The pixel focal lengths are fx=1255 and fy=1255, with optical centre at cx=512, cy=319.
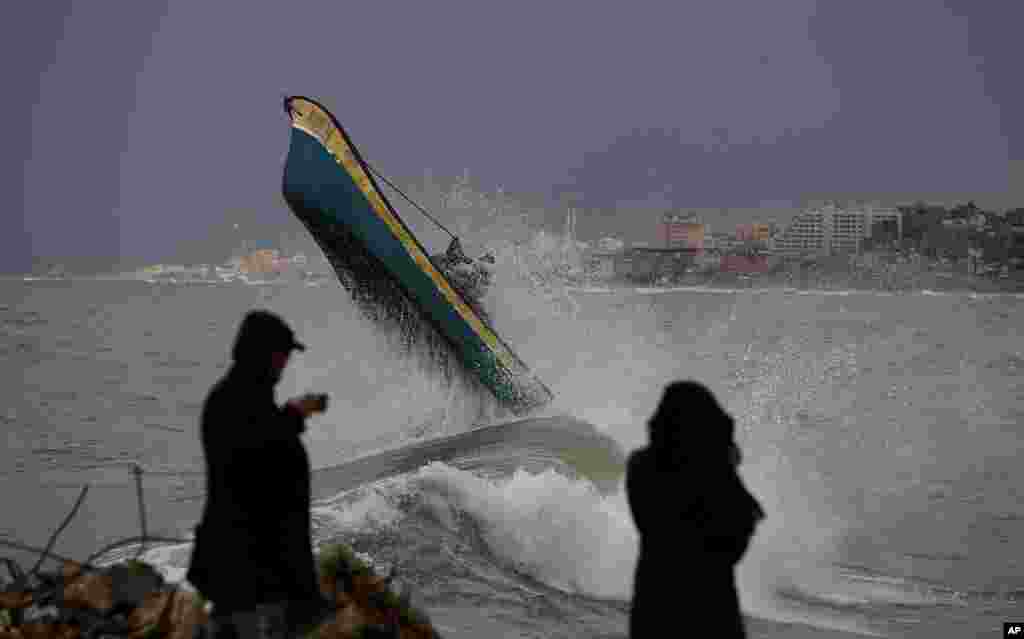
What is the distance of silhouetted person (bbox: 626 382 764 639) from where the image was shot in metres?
4.33

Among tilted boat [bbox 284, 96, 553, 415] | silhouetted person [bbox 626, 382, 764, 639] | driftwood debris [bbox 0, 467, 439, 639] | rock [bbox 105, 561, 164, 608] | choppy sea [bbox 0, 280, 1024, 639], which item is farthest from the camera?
tilted boat [bbox 284, 96, 553, 415]

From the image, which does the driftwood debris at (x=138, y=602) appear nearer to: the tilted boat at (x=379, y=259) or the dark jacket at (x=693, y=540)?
the dark jacket at (x=693, y=540)

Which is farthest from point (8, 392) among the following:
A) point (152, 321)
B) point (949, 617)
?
point (152, 321)

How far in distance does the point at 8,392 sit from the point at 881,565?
72.9ft

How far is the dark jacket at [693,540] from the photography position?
437 centimetres

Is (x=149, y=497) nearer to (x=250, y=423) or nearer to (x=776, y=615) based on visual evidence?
(x=776, y=615)

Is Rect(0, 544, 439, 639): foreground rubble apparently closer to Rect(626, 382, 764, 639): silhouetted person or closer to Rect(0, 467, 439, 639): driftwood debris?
Rect(0, 467, 439, 639): driftwood debris

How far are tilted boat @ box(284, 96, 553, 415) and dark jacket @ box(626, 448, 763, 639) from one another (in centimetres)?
1375

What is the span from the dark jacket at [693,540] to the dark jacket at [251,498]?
1241 millimetres

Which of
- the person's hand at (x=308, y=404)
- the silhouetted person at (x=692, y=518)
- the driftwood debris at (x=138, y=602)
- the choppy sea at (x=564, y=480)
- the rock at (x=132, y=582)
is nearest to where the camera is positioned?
the silhouetted person at (x=692, y=518)

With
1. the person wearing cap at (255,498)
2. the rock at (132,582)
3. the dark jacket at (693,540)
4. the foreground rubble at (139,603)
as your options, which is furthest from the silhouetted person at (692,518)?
the rock at (132,582)

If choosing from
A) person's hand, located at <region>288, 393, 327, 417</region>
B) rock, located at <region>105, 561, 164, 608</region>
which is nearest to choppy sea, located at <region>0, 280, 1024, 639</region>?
person's hand, located at <region>288, 393, 327, 417</region>

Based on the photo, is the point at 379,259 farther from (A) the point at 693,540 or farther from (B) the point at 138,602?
(A) the point at 693,540

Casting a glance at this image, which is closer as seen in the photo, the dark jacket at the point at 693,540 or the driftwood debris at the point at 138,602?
the dark jacket at the point at 693,540
